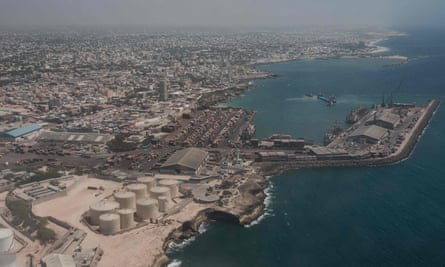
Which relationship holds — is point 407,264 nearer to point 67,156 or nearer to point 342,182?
point 342,182

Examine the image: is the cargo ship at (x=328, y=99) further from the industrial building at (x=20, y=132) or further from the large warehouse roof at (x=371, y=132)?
the industrial building at (x=20, y=132)

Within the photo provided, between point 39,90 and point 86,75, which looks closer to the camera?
point 39,90

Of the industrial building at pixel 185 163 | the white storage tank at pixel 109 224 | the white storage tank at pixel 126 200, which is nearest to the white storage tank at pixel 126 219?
the white storage tank at pixel 109 224

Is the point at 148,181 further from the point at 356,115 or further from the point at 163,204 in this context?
the point at 356,115

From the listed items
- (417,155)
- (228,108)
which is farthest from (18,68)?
(417,155)

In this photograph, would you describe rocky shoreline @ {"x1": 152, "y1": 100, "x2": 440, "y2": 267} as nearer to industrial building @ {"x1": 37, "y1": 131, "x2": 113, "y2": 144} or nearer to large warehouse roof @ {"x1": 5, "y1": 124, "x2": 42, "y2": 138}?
industrial building @ {"x1": 37, "y1": 131, "x2": 113, "y2": 144}

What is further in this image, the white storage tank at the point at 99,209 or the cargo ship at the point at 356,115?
the cargo ship at the point at 356,115

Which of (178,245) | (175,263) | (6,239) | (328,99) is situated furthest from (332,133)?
(6,239)
